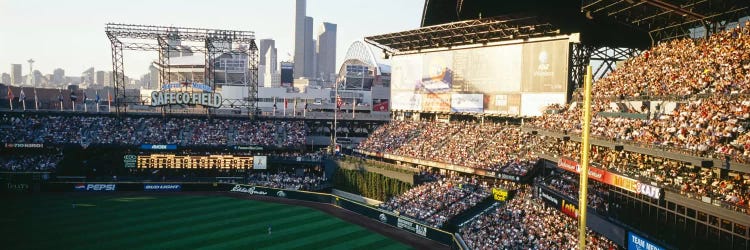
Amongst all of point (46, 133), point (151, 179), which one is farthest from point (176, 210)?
point (46, 133)

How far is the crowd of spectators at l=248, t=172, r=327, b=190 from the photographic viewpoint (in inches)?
2040

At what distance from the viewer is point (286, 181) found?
52.6 meters

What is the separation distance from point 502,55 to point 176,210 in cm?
3365

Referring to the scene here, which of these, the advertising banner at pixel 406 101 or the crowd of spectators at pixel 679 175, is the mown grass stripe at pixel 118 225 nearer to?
the advertising banner at pixel 406 101

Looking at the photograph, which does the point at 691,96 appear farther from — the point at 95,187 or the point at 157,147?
the point at 95,187

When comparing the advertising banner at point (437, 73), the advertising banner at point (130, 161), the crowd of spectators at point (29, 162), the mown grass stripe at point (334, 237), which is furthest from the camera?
the advertising banner at point (437, 73)

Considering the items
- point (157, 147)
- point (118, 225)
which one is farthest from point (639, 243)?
point (157, 147)

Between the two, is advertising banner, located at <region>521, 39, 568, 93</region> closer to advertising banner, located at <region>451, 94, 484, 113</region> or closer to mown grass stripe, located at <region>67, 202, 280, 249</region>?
advertising banner, located at <region>451, 94, 484, 113</region>

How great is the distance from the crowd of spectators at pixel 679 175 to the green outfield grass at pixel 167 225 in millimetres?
14865

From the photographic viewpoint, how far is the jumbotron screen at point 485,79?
4444 cm

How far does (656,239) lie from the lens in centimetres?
1867

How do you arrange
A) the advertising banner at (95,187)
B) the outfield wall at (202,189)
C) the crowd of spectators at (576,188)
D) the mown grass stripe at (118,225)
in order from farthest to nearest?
the advertising banner at (95,187), the outfield wall at (202,189), the mown grass stripe at (118,225), the crowd of spectators at (576,188)

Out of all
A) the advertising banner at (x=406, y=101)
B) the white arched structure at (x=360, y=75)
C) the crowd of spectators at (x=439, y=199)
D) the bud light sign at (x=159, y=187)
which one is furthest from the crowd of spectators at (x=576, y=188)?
the white arched structure at (x=360, y=75)

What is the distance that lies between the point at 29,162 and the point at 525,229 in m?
51.3
